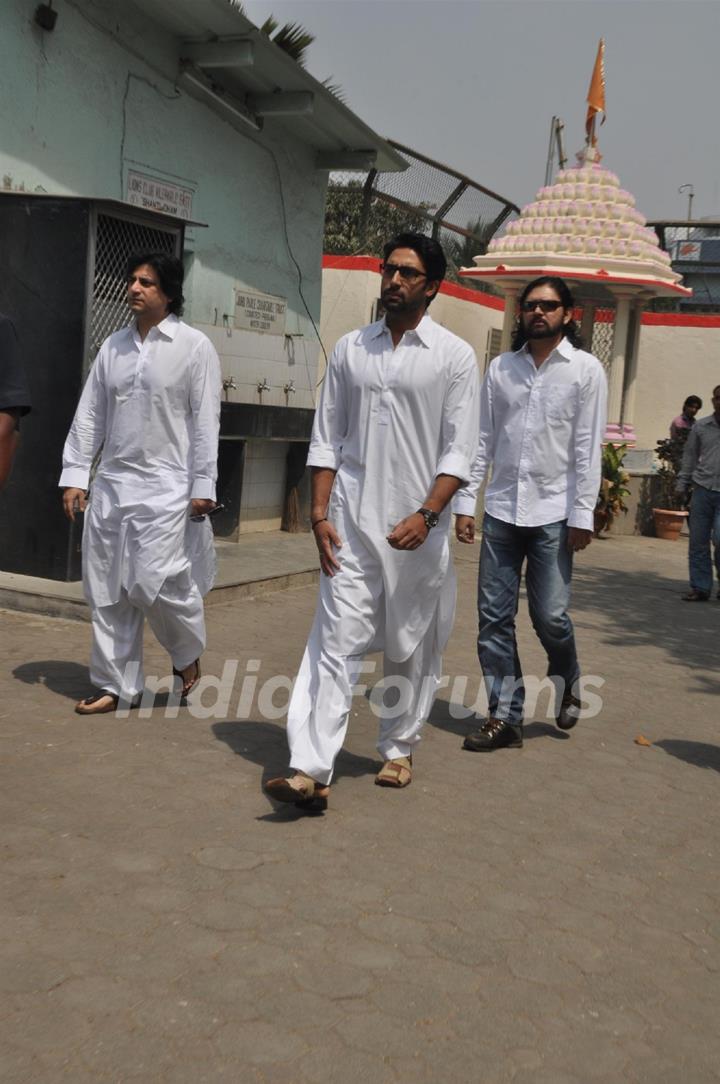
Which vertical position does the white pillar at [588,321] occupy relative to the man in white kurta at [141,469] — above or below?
above

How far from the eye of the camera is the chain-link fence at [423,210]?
49.6ft

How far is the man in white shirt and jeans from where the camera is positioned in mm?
5676

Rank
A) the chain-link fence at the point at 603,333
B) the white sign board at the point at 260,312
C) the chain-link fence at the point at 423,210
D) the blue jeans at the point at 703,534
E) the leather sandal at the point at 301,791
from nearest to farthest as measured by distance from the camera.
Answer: the leather sandal at the point at 301,791 < the blue jeans at the point at 703,534 < the white sign board at the point at 260,312 < the chain-link fence at the point at 423,210 < the chain-link fence at the point at 603,333

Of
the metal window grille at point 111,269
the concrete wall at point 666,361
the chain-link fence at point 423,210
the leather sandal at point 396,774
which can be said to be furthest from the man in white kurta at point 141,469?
the concrete wall at point 666,361

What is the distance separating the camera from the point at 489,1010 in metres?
3.24

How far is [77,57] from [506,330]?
941 centimetres

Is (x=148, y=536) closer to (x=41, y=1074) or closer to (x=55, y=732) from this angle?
(x=55, y=732)

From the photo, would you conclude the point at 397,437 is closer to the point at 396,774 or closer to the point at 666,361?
the point at 396,774

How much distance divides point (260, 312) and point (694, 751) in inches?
273

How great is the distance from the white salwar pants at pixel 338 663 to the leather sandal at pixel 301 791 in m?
0.03

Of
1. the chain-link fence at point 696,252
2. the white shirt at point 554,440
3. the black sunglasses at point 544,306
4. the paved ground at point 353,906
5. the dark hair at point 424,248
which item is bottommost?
the paved ground at point 353,906

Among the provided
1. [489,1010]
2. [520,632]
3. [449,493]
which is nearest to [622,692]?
[520,632]

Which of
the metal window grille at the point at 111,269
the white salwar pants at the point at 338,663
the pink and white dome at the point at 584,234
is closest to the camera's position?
the white salwar pants at the point at 338,663

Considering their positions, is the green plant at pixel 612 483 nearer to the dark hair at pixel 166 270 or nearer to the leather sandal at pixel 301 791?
the dark hair at pixel 166 270
